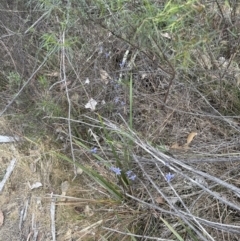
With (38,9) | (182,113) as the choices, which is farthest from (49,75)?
(182,113)

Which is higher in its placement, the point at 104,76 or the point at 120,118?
the point at 104,76

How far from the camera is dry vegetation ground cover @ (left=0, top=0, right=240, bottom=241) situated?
2156 millimetres

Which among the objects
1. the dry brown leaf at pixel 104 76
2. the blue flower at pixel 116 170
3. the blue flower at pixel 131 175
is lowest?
the blue flower at pixel 131 175

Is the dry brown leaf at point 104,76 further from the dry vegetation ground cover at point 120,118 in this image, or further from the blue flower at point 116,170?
the blue flower at point 116,170

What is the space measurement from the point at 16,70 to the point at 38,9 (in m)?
0.37

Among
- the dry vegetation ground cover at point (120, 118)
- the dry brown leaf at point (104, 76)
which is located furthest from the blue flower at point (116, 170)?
the dry brown leaf at point (104, 76)

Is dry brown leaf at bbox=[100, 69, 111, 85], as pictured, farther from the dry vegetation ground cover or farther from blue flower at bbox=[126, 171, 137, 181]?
blue flower at bbox=[126, 171, 137, 181]

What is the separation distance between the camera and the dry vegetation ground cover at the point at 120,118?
2.16 meters

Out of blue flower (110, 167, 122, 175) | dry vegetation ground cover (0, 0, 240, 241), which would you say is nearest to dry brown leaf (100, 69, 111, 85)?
dry vegetation ground cover (0, 0, 240, 241)

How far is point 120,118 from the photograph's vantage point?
8.05 feet

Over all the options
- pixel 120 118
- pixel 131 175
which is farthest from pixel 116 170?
pixel 120 118

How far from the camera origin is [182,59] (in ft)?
7.62

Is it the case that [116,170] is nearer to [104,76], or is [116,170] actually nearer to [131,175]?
[131,175]

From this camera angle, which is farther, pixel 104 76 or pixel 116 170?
pixel 104 76
